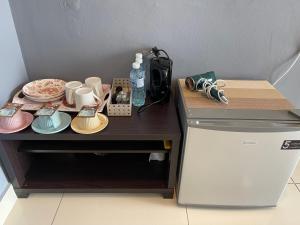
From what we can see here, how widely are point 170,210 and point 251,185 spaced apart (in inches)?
17.3

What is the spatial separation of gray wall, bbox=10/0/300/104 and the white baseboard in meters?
0.65

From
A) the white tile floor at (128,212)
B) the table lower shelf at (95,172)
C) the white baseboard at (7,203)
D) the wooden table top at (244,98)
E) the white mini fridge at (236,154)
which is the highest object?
the wooden table top at (244,98)

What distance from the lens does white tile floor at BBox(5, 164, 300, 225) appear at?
1232 millimetres

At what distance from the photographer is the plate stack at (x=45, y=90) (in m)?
1.25

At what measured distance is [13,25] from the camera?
4.10 ft

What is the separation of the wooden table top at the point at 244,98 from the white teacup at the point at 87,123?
1.42 feet

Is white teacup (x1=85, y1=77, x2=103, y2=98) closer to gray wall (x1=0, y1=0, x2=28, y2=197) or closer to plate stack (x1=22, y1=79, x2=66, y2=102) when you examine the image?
plate stack (x1=22, y1=79, x2=66, y2=102)

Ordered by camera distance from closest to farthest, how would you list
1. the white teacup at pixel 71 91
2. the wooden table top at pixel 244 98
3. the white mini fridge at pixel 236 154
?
the white mini fridge at pixel 236 154
the wooden table top at pixel 244 98
the white teacup at pixel 71 91

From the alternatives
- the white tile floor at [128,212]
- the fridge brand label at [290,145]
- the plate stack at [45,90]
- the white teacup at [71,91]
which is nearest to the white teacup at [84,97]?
the white teacup at [71,91]

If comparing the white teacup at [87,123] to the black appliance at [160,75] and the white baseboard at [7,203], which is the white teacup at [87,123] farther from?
the white baseboard at [7,203]

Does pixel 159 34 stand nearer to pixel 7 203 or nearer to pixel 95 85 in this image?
pixel 95 85

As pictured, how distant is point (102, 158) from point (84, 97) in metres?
0.47

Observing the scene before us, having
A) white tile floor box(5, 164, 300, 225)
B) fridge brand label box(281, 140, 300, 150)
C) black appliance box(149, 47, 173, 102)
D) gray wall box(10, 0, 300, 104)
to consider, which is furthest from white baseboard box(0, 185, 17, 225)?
fridge brand label box(281, 140, 300, 150)

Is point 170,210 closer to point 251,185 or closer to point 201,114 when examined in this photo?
point 251,185
